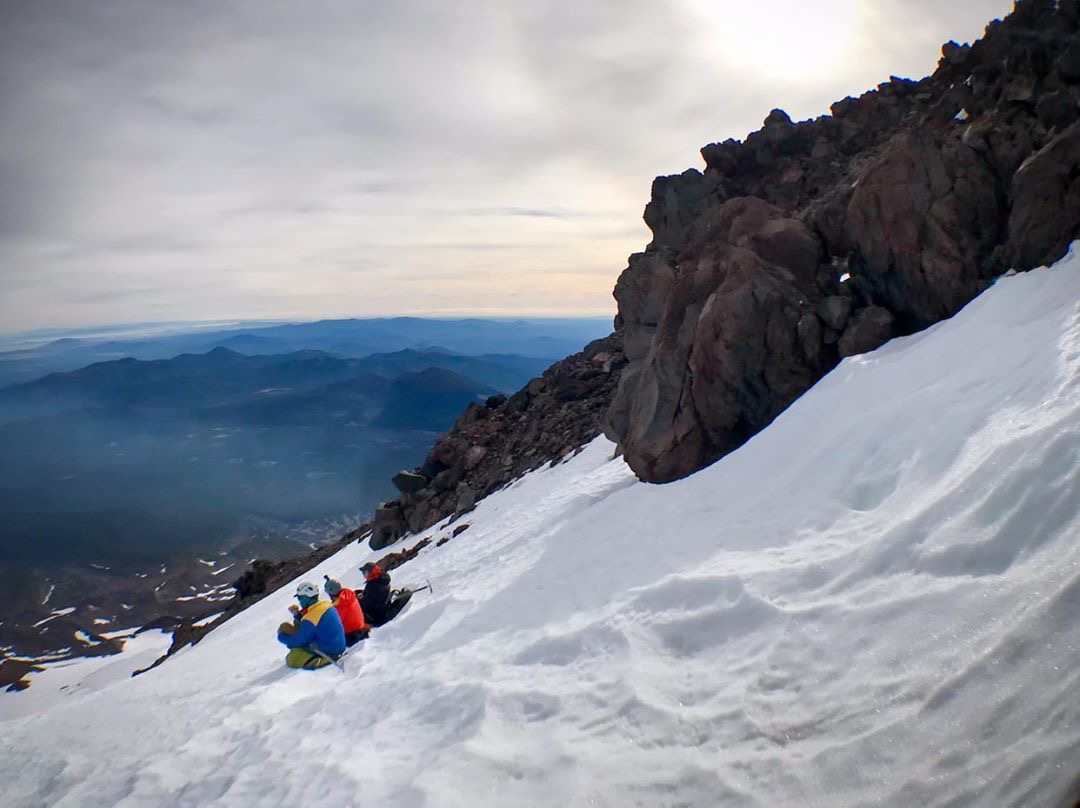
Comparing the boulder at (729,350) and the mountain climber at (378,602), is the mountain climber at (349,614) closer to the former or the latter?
the mountain climber at (378,602)

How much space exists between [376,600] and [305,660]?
7.70 feet

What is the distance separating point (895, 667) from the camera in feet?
15.0

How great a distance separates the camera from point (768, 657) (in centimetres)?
542

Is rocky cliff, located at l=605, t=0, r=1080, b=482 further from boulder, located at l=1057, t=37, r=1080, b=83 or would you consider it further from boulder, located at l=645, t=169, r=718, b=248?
boulder, located at l=645, t=169, r=718, b=248

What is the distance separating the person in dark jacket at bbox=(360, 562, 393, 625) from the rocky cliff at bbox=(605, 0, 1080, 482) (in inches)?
255

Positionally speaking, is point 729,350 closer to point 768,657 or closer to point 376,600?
point 768,657

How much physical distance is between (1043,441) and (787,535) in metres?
2.86

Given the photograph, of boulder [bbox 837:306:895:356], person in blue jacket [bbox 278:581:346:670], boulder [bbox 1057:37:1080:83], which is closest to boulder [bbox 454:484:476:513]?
person in blue jacket [bbox 278:581:346:670]

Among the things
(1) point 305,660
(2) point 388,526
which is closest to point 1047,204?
(1) point 305,660

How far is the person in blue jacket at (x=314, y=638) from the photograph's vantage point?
32.6ft

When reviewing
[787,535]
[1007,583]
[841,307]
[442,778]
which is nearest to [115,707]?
[442,778]

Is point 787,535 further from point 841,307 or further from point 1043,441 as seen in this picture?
point 841,307

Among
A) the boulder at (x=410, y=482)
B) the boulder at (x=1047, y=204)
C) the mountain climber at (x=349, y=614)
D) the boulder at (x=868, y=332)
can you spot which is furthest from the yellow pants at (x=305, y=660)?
the boulder at (x=410, y=482)

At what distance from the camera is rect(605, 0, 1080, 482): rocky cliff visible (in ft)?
35.8
